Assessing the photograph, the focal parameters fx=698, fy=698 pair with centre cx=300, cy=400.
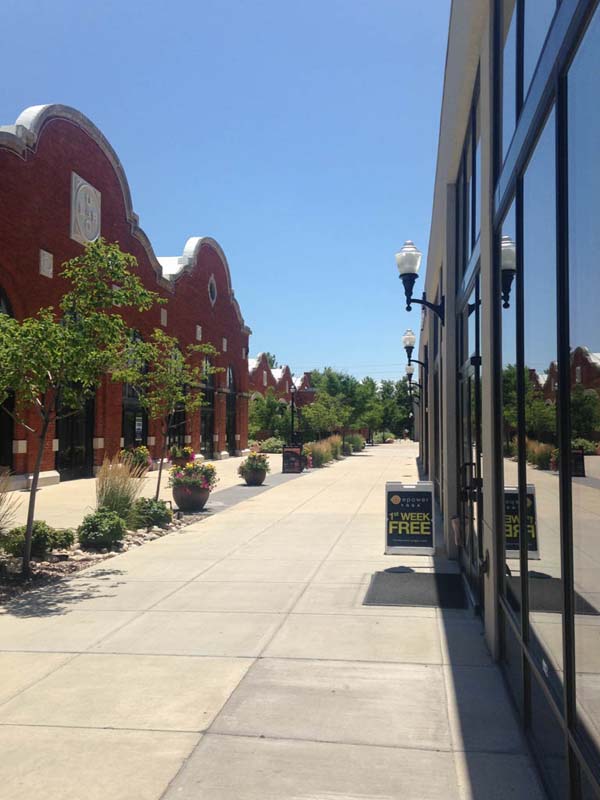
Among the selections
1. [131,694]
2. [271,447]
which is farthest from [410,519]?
[271,447]

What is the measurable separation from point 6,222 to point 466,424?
1605cm

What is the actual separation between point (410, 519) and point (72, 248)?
1799 centimetres

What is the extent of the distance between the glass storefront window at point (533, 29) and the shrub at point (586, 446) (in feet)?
6.00

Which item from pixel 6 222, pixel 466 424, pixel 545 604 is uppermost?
pixel 6 222

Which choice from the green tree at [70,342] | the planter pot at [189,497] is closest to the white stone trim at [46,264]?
the planter pot at [189,497]

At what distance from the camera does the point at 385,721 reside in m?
4.20

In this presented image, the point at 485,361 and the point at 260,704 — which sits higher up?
the point at 485,361

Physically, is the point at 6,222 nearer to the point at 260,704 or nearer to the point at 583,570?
the point at 260,704

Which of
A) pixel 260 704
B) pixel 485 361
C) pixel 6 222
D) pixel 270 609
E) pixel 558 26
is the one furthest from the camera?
pixel 6 222

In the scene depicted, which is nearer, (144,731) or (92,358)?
(144,731)

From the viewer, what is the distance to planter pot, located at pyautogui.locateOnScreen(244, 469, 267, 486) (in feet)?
69.1

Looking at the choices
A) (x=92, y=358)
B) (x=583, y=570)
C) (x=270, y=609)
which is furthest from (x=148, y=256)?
(x=583, y=570)

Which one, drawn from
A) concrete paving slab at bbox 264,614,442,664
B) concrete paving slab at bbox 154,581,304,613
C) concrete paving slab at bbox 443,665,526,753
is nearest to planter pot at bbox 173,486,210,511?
concrete paving slab at bbox 154,581,304,613

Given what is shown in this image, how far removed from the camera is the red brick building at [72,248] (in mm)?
19766
